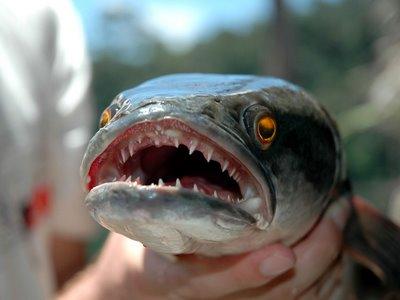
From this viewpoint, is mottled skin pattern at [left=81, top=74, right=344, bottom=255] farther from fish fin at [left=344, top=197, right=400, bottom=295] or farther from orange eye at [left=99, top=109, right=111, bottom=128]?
fish fin at [left=344, top=197, right=400, bottom=295]

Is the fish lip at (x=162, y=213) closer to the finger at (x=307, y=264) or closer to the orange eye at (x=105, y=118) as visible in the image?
the orange eye at (x=105, y=118)

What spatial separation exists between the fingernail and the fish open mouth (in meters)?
0.25

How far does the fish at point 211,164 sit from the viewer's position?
1.42 meters

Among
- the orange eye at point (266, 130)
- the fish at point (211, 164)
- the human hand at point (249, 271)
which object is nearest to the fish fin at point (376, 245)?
the human hand at point (249, 271)

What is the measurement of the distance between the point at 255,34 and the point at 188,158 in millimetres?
42281

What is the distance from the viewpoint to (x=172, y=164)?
1.70m

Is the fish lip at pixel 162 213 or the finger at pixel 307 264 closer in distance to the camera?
the fish lip at pixel 162 213

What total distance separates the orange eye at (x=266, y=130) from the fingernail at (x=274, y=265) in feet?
1.00

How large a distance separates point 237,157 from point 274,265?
38 centimetres

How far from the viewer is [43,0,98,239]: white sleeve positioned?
9.35ft

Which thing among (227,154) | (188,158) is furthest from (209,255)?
(227,154)

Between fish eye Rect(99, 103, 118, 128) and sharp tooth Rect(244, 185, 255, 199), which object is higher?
fish eye Rect(99, 103, 118, 128)

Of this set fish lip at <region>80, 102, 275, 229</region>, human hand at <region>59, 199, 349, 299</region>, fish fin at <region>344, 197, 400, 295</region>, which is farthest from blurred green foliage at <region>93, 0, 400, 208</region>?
fish lip at <region>80, 102, 275, 229</region>

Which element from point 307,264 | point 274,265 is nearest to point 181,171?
→ point 274,265
